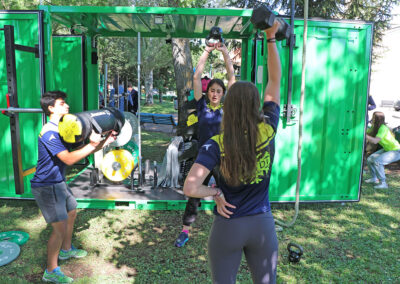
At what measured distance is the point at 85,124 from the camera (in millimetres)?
3102

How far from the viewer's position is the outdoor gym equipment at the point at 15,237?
12.6ft

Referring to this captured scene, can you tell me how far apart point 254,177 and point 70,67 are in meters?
5.07

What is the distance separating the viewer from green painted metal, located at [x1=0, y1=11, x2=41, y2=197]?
4473mm

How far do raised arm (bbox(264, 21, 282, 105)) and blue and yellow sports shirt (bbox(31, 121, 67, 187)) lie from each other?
1910 millimetres

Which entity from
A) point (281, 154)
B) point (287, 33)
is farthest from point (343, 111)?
point (287, 33)

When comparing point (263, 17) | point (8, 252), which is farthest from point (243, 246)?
point (8, 252)

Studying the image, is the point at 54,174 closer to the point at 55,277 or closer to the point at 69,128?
the point at 69,128

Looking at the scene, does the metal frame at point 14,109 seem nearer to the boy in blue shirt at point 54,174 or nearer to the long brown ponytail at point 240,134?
the boy in blue shirt at point 54,174

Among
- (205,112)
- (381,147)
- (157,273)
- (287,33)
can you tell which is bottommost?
(157,273)

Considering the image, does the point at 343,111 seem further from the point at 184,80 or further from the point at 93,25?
the point at 184,80

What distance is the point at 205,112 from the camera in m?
3.59

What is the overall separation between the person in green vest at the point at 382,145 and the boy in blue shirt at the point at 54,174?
541 centimetres

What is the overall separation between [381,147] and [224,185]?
6.14 metres

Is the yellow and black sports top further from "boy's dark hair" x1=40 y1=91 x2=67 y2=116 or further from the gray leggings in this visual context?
"boy's dark hair" x1=40 y1=91 x2=67 y2=116
